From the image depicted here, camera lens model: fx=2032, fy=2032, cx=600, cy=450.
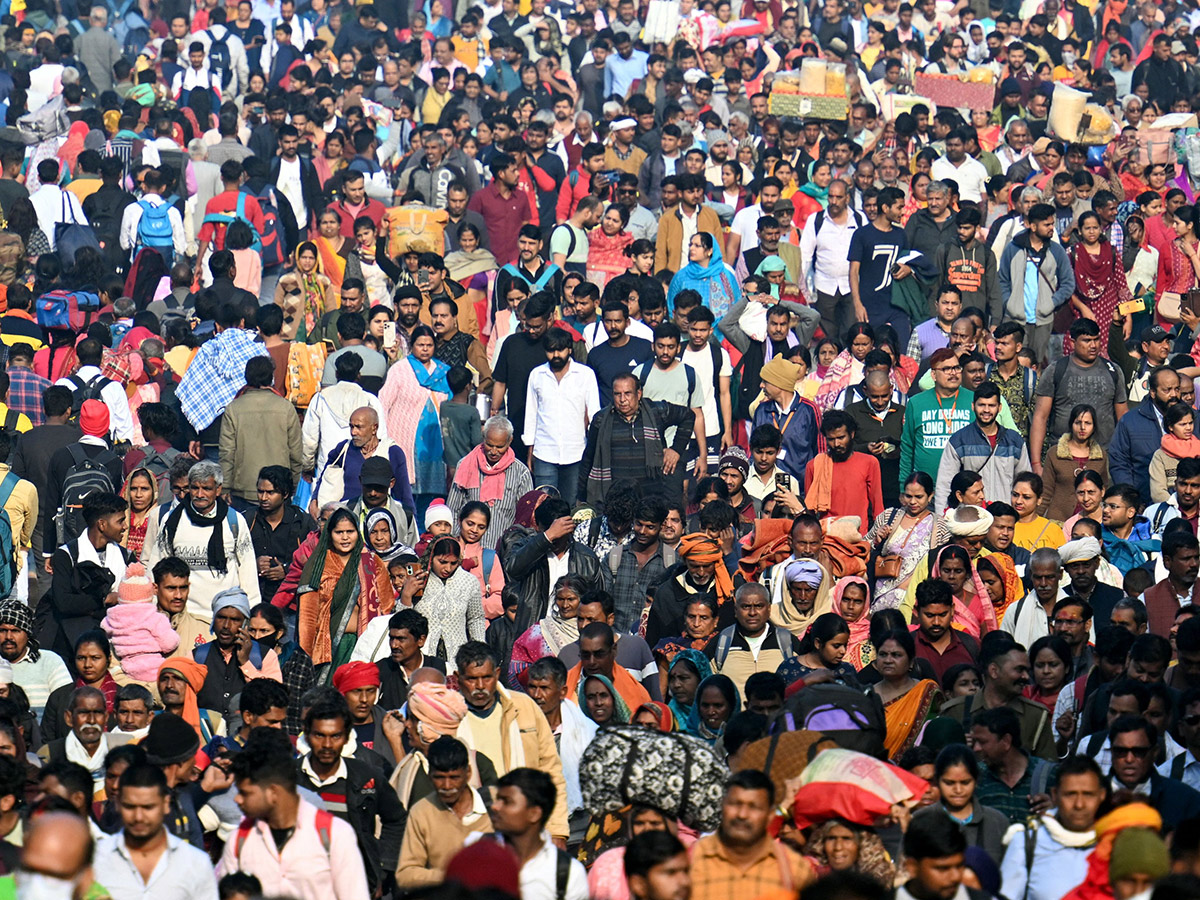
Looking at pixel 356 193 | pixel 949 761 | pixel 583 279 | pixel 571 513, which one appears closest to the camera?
pixel 949 761

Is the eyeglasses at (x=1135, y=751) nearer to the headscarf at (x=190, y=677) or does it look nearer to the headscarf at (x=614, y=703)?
the headscarf at (x=614, y=703)

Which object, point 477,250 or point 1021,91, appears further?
point 1021,91

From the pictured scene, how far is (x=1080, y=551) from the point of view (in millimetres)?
11078

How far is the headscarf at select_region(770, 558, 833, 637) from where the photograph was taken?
10945mm

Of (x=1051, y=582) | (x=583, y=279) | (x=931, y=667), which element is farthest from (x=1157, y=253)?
(x=931, y=667)

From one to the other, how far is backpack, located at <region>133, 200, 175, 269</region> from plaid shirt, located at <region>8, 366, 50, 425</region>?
304cm

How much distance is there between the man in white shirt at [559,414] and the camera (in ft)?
44.7

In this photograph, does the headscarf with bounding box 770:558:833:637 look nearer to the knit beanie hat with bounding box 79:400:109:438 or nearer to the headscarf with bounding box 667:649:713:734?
the headscarf with bounding box 667:649:713:734

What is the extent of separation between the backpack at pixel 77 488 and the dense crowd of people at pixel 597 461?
0.03m

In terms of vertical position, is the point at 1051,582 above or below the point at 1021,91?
below

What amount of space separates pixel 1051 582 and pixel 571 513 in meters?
2.94

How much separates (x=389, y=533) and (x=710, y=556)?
184 cm

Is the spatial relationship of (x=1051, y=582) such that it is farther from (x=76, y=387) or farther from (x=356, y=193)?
(x=356, y=193)

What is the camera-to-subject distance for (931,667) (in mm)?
10148
